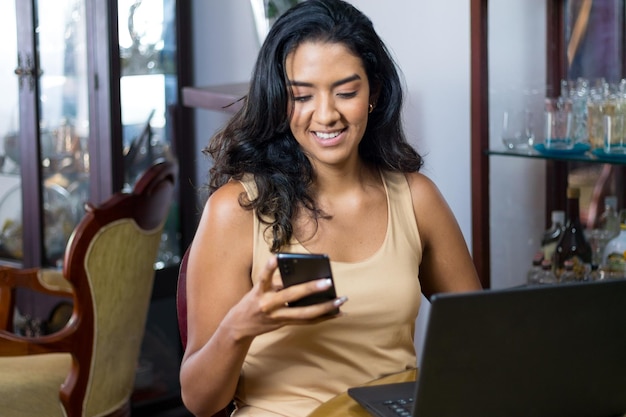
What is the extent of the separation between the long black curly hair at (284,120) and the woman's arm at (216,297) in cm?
4

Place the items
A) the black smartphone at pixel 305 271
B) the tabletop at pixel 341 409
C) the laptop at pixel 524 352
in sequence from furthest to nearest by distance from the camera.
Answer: the tabletop at pixel 341 409, the black smartphone at pixel 305 271, the laptop at pixel 524 352

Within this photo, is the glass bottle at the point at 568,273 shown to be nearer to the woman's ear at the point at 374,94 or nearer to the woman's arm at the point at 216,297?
the woman's ear at the point at 374,94

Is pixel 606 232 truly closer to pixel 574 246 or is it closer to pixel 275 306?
pixel 574 246

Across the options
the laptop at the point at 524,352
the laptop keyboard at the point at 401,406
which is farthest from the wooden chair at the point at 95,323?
the laptop at the point at 524,352

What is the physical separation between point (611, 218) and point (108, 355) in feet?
4.37

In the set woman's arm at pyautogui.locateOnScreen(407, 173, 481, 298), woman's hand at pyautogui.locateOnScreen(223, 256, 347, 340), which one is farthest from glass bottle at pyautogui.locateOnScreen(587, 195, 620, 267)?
Answer: woman's hand at pyautogui.locateOnScreen(223, 256, 347, 340)

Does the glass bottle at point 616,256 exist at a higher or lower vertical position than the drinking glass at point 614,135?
lower

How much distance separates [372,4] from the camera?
2.87 m

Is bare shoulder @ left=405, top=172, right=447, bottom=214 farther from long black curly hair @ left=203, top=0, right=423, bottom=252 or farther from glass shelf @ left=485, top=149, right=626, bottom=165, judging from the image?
glass shelf @ left=485, top=149, right=626, bottom=165

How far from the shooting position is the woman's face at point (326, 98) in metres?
1.71

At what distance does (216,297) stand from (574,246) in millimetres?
1020

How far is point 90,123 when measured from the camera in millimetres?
3232

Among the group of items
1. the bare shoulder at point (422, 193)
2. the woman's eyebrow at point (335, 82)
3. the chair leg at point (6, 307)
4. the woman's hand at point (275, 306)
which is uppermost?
the woman's eyebrow at point (335, 82)

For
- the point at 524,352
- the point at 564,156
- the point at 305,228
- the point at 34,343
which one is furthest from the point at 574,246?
the point at 34,343
